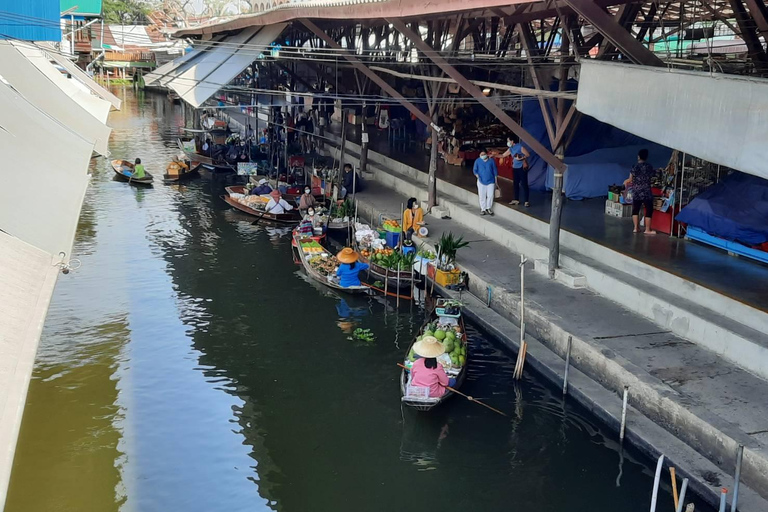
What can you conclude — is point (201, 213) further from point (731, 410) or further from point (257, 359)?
point (731, 410)

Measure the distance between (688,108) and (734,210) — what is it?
4.72m

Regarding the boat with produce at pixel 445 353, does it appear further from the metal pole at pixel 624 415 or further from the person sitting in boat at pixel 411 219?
the person sitting in boat at pixel 411 219

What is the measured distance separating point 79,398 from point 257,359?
2901mm

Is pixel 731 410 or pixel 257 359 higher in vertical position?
pixel 731 410

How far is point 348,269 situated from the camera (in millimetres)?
15836

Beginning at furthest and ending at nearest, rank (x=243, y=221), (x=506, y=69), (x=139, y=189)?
(x=139, y=189) → (x=506, y=69) → (x=243, y=221)

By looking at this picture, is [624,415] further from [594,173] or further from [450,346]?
[594,173]

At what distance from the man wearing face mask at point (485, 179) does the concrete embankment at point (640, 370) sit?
1991mm

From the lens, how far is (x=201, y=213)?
926 inches

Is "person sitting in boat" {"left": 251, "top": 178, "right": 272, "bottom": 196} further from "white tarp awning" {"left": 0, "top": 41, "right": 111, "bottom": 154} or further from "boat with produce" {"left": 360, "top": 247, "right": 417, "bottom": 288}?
"boat with produce" {"left": 360, "top": 247, "right": 417, "bottom": 288}

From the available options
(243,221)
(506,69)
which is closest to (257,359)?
(243,221)

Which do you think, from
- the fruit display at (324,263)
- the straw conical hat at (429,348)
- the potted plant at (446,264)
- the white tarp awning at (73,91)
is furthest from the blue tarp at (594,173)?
the white tarp awning at (73,91)

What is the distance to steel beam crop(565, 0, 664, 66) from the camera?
10.4 m

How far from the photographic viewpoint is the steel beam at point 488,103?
13.9 metres
